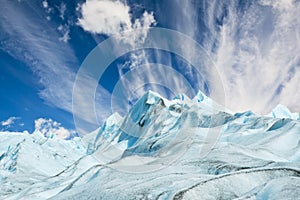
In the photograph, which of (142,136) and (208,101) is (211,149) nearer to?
(142,136)

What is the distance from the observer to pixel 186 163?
10.6 meters

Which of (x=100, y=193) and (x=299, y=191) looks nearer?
(x=299, y=191)

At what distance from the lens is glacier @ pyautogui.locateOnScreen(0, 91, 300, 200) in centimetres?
657

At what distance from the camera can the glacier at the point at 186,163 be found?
657cm

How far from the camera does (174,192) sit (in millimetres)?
6066

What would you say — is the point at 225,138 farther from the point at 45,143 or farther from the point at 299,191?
the point at 45,143

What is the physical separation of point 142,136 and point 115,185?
33.4 m

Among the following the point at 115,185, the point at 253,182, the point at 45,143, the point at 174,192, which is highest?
the point at 45,143

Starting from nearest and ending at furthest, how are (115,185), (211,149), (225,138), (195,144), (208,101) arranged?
1. (115,185)
2. (211,149)
3. (195,144)
4. (225,138)
5. (208,101)

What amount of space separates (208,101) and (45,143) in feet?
154

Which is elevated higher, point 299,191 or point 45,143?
point 45,143

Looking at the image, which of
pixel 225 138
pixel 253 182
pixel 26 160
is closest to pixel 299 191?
pixel 253 182

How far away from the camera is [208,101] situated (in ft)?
149

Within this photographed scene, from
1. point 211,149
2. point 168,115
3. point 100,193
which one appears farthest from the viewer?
point 168,115
